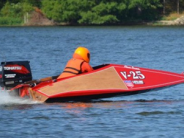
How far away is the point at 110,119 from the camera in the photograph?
47.9ft

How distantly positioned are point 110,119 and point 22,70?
3044 mm

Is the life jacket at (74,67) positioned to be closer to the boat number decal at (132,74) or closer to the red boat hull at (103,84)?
the red boat hull at (103,84)

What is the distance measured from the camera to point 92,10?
3169 inches

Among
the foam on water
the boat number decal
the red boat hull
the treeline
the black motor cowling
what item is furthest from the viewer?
the treeline

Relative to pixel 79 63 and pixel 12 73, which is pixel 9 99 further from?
pixel 79 63

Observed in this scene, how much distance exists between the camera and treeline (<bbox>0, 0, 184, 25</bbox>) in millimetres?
79125

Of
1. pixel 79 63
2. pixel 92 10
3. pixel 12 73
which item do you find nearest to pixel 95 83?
pixel 79 63

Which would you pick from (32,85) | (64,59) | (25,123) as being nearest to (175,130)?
(25,123)

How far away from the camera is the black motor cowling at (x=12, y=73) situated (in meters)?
16.5

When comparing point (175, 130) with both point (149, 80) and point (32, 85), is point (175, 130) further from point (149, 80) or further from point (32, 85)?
point (32, 85)

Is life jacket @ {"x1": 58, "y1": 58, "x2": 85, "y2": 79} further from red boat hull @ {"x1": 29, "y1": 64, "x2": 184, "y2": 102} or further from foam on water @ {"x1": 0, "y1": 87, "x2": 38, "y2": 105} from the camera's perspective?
foam on water @ {"x1": 0, "y1": 87, "x2": 38, "y2": 105}

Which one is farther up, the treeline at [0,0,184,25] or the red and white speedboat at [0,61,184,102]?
the red and white speedboat at [0,61,184,102]

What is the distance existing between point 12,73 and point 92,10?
6425 cm

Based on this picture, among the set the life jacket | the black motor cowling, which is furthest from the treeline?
the life jacket
